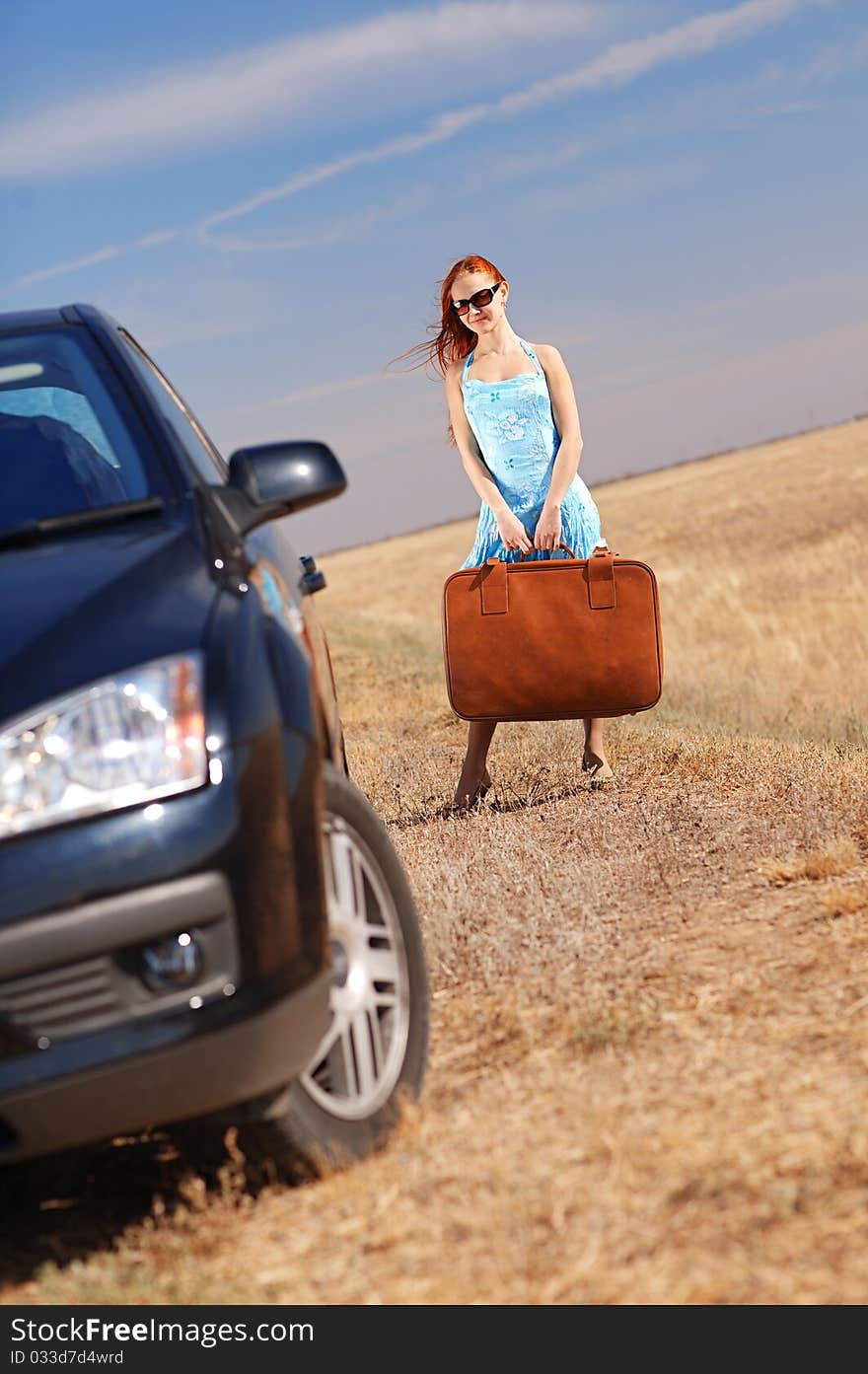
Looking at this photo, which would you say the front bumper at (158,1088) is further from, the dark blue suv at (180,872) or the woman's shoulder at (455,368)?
the woman's shoulder at (455,368)

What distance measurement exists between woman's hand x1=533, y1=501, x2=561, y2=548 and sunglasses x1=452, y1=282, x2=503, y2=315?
32.3 inches

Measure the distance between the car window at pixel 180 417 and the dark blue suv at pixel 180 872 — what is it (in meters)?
0.63

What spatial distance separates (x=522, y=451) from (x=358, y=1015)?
12.2 feet

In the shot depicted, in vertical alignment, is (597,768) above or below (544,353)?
below

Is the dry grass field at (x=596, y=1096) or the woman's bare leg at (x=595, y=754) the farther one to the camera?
the woman's bare leg at (x=595, y=754)

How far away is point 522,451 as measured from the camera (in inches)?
250

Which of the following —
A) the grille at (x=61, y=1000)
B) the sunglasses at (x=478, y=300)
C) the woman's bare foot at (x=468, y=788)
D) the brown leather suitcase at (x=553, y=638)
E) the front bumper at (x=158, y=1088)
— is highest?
the sunglasses at (x=478, y=300)

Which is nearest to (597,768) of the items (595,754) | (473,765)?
(595,754)

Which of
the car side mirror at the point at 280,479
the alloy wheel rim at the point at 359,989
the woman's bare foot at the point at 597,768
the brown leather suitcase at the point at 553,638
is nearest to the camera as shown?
the alloy wheel rim at the point at 359,989

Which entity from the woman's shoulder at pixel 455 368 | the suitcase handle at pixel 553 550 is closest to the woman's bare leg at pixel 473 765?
the suitcase handle at pixel 553 550

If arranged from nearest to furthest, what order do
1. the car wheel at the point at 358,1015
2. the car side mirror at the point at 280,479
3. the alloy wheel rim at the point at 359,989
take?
the car wheel at the point at 358,1015 < the alloy wheel rim at the point at 359,989 < the car side mirror at the point at 280,479

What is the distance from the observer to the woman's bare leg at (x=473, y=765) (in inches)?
253

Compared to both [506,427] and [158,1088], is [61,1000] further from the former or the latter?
[506,427]
